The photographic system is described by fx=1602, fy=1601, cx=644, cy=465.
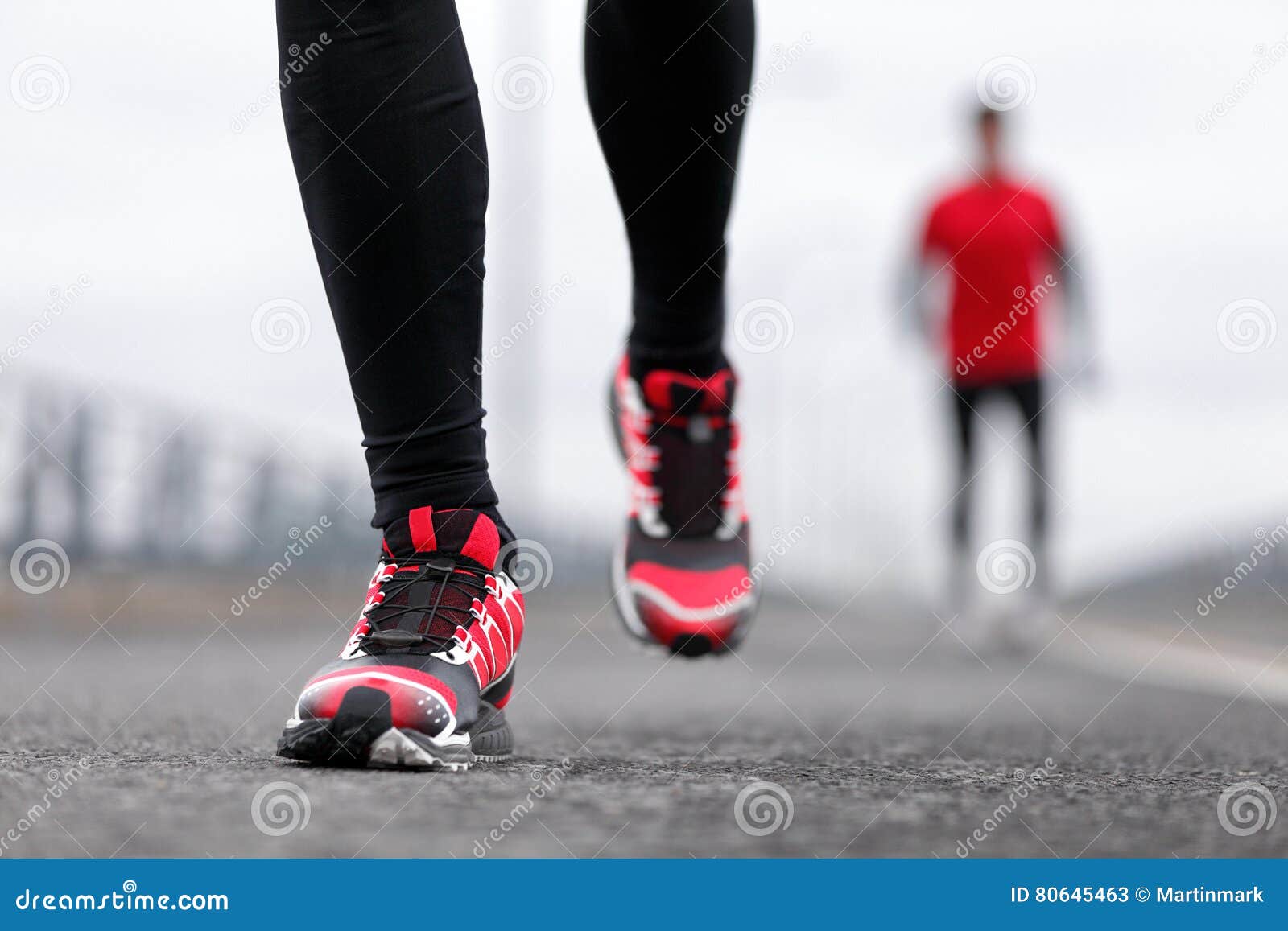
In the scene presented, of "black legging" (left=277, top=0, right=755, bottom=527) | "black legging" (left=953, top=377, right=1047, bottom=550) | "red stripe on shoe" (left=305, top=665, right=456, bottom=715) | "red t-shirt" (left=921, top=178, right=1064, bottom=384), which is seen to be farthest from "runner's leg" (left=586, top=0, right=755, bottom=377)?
"red t-shirt" (left=921, top=178, right=1064, bottom=384)

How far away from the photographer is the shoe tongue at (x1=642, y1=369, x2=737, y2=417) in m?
2.64

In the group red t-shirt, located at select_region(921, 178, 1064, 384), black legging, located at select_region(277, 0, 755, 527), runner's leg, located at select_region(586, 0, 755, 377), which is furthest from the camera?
red t-shirt, located at select_region(921, 178, 1064, 384)

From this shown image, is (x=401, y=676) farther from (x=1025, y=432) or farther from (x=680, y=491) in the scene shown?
(x=1025, y=432)

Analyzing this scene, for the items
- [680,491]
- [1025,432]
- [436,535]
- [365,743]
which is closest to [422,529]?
[436,535]

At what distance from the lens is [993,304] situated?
6.28 m

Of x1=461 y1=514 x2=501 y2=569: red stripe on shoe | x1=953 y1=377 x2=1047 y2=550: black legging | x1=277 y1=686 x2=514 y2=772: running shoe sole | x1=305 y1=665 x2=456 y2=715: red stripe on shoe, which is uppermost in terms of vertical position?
x1=461 y1=514 x2=501 y2=569: red stripe on shoe

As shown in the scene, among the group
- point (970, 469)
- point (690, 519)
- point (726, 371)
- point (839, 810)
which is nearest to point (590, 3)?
point (726, 371)

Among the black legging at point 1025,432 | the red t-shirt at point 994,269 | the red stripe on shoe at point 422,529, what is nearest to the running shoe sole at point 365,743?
the red stripe on shoe at point 422,529

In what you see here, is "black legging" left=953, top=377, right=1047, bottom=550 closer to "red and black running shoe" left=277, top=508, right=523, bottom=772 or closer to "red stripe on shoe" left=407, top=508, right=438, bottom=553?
"red and black running shoe" left=277, top=508, right=523, bottom=772

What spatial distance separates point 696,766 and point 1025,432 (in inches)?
178

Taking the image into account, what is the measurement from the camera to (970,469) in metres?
6.21

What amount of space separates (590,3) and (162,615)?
7758 mm

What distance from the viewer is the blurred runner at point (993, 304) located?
19.9 ft

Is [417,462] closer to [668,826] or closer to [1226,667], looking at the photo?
[668,826]
